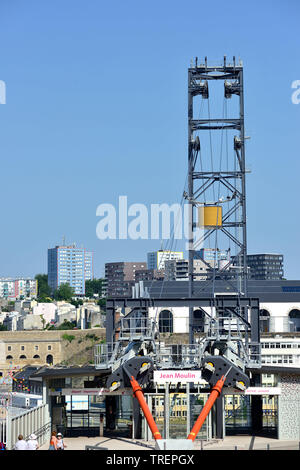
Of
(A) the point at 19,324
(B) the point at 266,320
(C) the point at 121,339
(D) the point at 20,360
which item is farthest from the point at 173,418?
(A) the point at 19,324

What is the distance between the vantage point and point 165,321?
323 feet

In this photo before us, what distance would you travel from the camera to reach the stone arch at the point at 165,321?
317 ft

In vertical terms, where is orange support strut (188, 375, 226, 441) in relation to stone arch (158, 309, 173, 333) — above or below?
below

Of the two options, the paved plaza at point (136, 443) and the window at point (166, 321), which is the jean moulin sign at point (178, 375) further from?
the window at point (166, 321)

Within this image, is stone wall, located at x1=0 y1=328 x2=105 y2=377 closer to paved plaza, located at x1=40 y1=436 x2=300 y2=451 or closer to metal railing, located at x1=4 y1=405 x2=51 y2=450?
paved plaza, located at x1=40 y1=436 x2=300 y2=451

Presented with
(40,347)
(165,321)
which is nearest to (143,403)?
(165,321)

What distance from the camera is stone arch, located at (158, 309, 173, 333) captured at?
317 ft

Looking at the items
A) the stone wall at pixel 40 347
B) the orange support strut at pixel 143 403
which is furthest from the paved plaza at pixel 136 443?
the stone wall at pixel 40 347

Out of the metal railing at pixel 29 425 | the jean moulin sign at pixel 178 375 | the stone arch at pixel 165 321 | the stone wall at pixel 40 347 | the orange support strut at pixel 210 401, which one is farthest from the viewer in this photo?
the stone wall at pixel 40 347

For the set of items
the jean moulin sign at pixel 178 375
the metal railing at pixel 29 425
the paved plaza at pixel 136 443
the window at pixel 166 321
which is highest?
the window at pixel 166 321

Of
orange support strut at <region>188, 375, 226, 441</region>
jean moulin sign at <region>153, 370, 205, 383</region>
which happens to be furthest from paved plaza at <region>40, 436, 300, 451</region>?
jean moulin sign at <region>153, 370, 205, 383</region>

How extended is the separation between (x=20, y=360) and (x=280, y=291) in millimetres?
51233

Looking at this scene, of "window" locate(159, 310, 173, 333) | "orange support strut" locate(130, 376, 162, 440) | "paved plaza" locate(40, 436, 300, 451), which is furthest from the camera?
"window" locate(159, 310, 173, 333)
